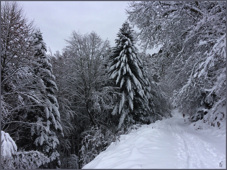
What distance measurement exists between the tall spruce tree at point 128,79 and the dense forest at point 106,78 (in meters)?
0.10

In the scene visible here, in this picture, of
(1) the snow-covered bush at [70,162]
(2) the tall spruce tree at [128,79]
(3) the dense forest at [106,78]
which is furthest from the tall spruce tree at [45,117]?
(2) the tall spruce tree at [128,79]

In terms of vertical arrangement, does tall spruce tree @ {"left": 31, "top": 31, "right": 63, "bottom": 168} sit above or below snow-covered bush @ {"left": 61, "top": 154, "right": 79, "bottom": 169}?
above

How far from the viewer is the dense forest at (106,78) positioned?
683 cm

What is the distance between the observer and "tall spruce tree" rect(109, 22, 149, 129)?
16.8 meters

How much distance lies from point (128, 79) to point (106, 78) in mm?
2650

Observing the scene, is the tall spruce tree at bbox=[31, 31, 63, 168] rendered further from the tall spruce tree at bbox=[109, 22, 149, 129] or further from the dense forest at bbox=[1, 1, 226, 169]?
the tall spruce tree at bbox=[109, 22, 149, 129]

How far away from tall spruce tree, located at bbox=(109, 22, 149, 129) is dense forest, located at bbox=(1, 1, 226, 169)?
0.10 metres

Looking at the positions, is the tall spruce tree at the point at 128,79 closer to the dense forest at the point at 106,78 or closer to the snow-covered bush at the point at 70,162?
the dense forest at the point at 106,78

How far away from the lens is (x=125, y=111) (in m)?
16.9

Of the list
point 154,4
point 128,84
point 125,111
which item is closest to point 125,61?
point 128,84

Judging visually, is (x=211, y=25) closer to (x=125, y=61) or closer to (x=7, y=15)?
(x=7, y=15)

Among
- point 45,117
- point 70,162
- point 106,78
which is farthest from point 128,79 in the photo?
point 70,162

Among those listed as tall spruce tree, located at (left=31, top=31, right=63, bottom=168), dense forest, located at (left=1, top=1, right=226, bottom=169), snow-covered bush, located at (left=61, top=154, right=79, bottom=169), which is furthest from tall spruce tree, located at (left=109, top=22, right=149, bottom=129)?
snow-covered bush, located at (left=61, top=154, right=79, bottom=169)

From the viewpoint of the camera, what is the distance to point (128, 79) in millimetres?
17172
